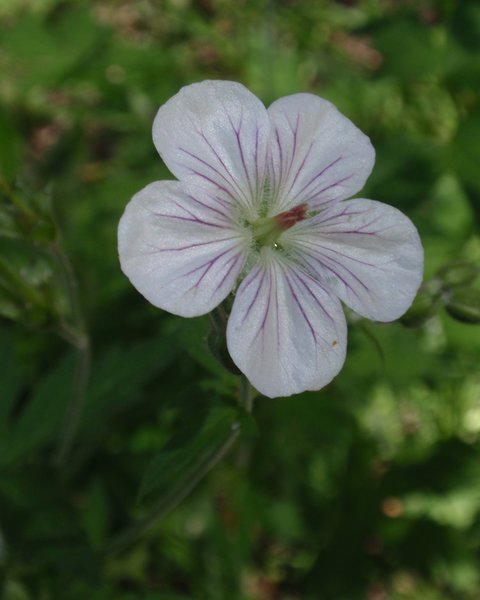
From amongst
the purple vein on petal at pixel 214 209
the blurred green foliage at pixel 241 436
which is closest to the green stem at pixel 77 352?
the blurred green foliage at pixel 241 436

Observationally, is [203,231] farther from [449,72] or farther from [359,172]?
[449,72]

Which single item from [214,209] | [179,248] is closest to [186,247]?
[179,248]

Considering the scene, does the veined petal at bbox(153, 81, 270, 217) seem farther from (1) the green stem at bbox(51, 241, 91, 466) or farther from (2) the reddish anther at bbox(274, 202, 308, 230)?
(1) the green stem at bbox(51, 241, 91, 466)

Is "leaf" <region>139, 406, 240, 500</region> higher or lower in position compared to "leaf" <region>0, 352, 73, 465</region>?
higher

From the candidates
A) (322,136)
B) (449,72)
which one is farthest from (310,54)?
(322,136)

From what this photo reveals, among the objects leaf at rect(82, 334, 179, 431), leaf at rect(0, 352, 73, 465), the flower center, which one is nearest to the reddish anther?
the flower center

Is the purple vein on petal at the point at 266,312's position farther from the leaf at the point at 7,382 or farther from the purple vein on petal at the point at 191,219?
the leaf at the point at 7,382
